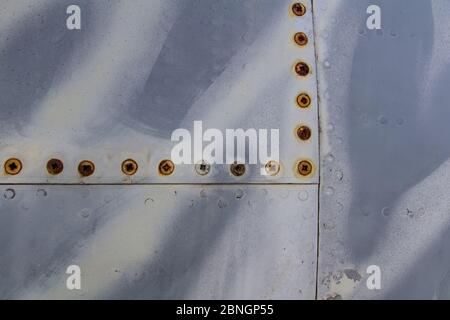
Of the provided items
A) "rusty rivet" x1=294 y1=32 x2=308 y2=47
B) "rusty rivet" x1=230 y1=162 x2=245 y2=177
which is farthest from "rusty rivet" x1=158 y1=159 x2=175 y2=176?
"rusty rivet" x1=294 y1=32 x2=308 y2=47

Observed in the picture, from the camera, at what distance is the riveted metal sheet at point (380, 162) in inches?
34.6

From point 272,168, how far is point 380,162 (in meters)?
0.24

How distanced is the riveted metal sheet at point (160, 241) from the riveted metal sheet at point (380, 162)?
76 mm

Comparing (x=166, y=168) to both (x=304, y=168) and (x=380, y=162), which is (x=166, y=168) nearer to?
(x=304, y=168)

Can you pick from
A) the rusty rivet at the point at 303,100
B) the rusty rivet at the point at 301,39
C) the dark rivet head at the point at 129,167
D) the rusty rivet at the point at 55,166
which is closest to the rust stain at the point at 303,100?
the rusty rivet at the point at 303,100

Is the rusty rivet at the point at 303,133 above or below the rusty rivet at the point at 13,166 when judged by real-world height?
above

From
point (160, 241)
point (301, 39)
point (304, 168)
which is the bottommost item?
point (160, 241)

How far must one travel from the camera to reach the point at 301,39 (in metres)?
0.92

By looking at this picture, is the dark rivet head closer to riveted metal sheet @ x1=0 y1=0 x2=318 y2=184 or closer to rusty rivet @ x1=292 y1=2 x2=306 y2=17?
riveted metal sheet @ x1=0 y1=0 x2=318 y2=184

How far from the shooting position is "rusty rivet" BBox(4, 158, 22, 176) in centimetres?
83

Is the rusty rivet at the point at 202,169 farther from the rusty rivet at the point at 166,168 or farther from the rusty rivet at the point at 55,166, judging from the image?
the rusty rivet at the point at 55,166

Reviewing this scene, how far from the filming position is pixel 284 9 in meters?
0.93

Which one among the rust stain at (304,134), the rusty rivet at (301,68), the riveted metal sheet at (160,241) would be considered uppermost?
the rusty rivet at (301,68)

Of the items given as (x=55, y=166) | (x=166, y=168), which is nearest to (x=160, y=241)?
(x=166, y=168)
